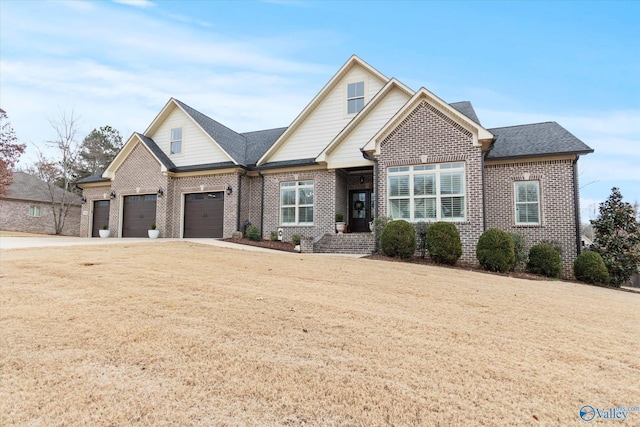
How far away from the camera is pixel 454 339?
3781mm

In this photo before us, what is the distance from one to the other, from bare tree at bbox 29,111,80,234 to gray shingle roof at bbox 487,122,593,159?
2992 centimetres

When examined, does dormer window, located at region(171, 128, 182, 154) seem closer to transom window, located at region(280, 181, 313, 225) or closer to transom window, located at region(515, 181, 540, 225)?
transom window, located at region(280, 181, 313, 225)

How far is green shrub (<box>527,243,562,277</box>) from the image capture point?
34.1ft

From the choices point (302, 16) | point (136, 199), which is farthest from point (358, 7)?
point (136, 199)

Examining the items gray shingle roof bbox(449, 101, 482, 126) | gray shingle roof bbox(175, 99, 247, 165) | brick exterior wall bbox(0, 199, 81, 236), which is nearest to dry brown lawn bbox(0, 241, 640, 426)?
gray shingle roof bbox(449, 101, 482, 126)

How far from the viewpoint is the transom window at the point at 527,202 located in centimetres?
1251

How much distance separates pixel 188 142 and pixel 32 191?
18.8 meters

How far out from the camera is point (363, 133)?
47.1ft

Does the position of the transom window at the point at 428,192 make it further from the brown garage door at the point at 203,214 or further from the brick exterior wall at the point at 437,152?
the brown garage door at the point at 203,214

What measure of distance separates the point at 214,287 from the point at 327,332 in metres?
2.47

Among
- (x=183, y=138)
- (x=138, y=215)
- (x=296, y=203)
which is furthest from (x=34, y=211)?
(x=296, y=203)

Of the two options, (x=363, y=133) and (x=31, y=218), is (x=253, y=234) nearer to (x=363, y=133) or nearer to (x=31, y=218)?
(x=363, y=133)

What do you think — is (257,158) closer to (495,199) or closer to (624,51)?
(495,199)

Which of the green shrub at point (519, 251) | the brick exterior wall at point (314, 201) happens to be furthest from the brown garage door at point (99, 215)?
the green shrub at point (519, 251)
